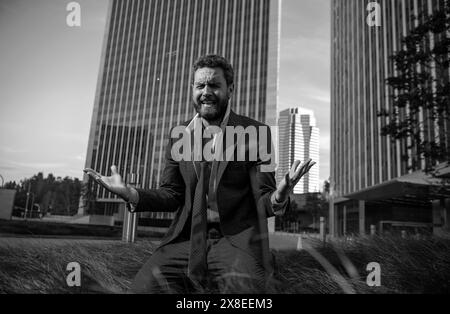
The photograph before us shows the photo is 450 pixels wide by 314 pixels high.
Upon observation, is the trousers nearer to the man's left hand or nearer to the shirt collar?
the man's left hand

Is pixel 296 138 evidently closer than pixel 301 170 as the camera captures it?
No

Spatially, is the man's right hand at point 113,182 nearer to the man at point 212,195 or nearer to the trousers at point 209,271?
the man at point 212,195

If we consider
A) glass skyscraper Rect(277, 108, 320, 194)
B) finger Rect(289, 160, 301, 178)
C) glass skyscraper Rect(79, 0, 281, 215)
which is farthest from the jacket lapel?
glass skyscraper Rect(79, 0, 281, 215)

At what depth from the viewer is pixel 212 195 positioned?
1792 millimetres

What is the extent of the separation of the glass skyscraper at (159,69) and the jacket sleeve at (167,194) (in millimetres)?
48884

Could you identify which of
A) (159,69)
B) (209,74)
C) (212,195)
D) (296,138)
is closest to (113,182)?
(212,195)

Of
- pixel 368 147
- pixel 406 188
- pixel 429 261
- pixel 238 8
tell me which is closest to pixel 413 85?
pixel 429 261

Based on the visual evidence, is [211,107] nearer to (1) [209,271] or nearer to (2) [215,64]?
(2) [215,64]

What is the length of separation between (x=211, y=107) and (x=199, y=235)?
72cm

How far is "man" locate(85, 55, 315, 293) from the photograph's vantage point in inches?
62.4

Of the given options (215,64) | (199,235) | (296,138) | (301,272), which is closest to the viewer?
(199,235)

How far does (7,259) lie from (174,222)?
1.75 meters
